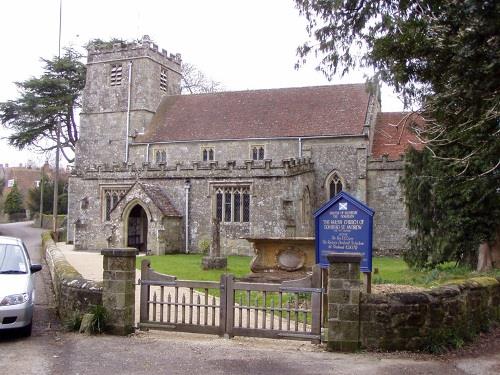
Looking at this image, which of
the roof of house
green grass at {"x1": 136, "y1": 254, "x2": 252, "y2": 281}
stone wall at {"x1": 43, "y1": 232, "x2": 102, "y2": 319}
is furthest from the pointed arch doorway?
the roof of house

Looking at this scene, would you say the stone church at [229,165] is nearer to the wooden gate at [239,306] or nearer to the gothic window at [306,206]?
the gothic window at [306,206]

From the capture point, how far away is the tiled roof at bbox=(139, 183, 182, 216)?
2734cm

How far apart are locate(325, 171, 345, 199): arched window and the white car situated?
21.9m

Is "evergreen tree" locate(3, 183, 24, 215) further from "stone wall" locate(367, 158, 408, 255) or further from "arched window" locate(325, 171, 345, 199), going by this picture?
"stone wall" locate(367, 158, 408, 255)

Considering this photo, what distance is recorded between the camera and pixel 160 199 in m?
28.0

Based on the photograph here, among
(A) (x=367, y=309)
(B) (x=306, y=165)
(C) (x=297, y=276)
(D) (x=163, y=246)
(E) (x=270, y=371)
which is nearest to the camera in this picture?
(E) (x=270, y=371)

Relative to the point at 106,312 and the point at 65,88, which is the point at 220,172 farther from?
the point at 65,88

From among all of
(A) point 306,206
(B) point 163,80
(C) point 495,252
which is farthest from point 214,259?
(B) point 163,80

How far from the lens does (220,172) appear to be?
27.5m

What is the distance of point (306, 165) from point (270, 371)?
2240 cm

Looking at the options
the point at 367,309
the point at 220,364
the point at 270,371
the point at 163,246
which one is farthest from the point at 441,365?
the point at 163,246

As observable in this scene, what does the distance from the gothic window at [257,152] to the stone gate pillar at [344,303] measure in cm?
2359

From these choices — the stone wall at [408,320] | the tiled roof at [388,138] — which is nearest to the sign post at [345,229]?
the stone wall at [408,320]

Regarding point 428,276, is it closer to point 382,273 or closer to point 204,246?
point 382,273
